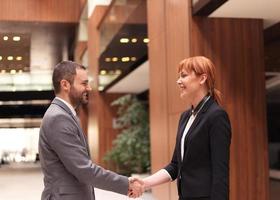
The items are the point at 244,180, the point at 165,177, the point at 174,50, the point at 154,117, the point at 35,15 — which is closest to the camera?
the point at 165,177

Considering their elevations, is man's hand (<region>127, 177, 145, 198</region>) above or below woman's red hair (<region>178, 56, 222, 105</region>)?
below

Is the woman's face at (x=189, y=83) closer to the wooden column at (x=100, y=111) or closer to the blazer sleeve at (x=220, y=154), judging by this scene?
the blazer sleeve at (x=220, y=154)

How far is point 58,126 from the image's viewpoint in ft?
8.77

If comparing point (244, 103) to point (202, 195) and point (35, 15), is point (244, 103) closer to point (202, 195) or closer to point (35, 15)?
point (202, 195)

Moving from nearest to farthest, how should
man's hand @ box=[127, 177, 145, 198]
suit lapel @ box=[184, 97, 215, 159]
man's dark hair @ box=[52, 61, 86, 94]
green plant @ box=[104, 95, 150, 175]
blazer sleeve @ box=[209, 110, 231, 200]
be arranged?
1. blazer sleeve @ box=[209, 110, 231, 200]
2. suit lapel @ box=[184, 97, 215, 159]
3. man's dark hair @ box=[52, 61, 86, 94]
4. man's hand @ box=[127, 177, 145, 198]
5. green plant @ box=[104, 95, 150, 175]

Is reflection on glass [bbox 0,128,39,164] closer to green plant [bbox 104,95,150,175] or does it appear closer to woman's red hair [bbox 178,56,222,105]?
green plant [bbox 104,95,150,175]

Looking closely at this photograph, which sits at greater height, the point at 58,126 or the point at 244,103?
the point at 244,103

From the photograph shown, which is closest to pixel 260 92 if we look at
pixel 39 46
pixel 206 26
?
pixel 206 26

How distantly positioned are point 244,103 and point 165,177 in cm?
274

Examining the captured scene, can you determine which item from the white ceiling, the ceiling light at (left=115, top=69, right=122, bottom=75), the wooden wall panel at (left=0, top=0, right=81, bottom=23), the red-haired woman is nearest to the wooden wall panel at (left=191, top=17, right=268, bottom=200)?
the white ceiling

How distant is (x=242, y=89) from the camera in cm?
570

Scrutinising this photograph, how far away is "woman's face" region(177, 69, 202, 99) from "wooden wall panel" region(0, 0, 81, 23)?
15474 millimetres

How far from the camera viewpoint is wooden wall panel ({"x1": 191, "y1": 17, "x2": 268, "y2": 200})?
18.5 feet

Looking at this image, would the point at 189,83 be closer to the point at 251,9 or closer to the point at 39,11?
the point at 251,9
